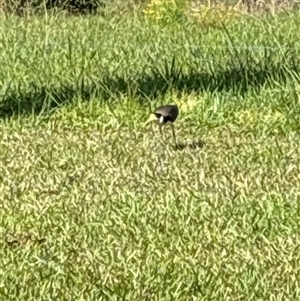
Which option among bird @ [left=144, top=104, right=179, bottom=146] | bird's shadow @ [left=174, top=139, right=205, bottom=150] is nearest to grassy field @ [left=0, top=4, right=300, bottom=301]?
bird's shadow @ [left=174, top=139, right=205, bottom=150]

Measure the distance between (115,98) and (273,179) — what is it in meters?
1.96

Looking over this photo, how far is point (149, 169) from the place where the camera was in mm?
6000

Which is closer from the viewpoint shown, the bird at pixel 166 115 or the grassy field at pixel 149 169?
the grassy field at pixel 149 169

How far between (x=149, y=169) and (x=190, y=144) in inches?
24.3

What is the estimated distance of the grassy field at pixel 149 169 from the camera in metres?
4.46

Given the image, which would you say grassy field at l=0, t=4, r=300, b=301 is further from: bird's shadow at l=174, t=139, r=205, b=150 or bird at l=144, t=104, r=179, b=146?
bird at l=144, t=104, r=179, b=146

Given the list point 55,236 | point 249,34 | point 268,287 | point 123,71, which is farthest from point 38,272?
point 249,34

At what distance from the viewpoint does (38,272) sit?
4508mm

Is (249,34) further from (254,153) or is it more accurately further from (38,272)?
(38,272)

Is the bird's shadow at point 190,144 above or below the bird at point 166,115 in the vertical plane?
below

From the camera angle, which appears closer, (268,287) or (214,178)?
(268,287)

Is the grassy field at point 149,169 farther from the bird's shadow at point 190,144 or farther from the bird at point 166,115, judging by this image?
→ the bird at point 166,115

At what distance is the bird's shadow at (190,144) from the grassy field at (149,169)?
0.01 m

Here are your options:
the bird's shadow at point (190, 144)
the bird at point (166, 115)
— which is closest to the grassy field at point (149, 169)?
the bird's shadow at point (190, 144)
